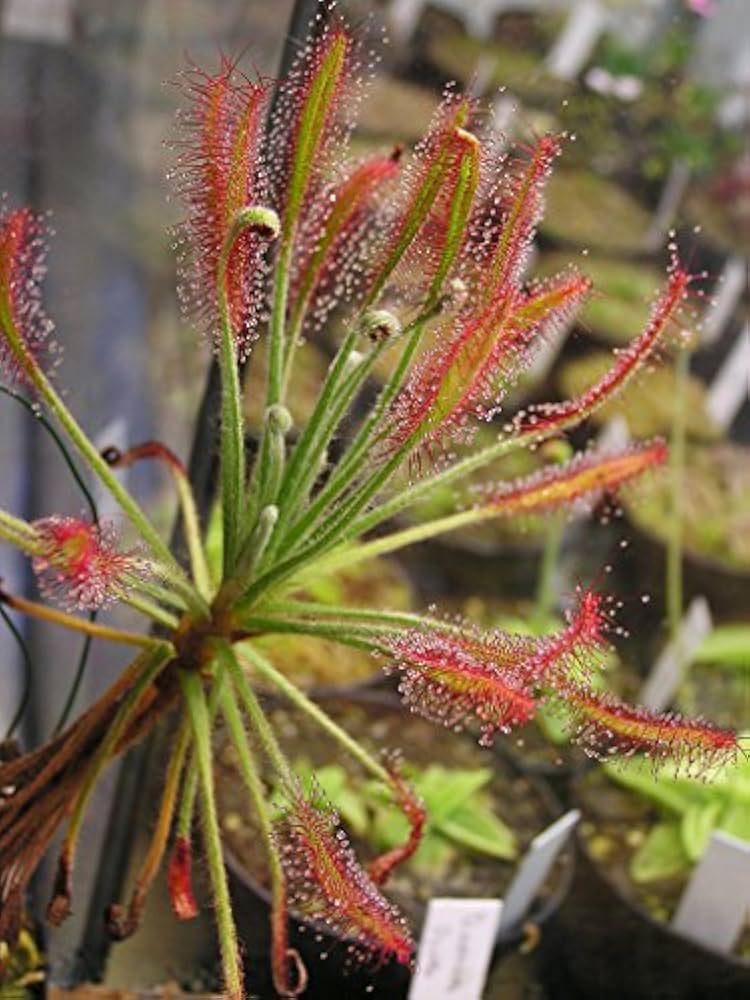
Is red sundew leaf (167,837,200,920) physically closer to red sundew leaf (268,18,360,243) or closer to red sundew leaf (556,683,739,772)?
red sundew leaf (556,683,739,772)

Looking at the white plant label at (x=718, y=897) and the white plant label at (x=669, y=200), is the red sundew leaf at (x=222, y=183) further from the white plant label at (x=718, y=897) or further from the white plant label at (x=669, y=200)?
the white plant label at (x=669, y=200)

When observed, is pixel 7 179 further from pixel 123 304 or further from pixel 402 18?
pixel 402 18

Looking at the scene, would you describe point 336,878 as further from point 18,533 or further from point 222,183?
point 222,183

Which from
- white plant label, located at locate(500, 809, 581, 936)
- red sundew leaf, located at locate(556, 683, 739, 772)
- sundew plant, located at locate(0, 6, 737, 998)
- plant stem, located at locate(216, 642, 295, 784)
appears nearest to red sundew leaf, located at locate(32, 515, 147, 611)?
sundew plant, located at locate(0, 6, 737, 998)

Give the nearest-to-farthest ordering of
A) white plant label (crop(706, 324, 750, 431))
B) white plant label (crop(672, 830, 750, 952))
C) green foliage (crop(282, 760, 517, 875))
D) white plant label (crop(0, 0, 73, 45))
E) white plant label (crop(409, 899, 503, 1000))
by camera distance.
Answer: white plant label (crop(409, 899, 503, 1000))
white plant label (crop(672, 830, 750, 952))
green foliage (crop(282, 760, 517, 875))
white plant label (crop(0, 0, 73, 45))
white plant label (crop(706, 324, 750, 431))

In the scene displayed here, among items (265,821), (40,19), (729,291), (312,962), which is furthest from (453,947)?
(40,19)

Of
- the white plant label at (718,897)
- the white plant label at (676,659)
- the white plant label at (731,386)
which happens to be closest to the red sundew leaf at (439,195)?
the white plant label at (718,897)
